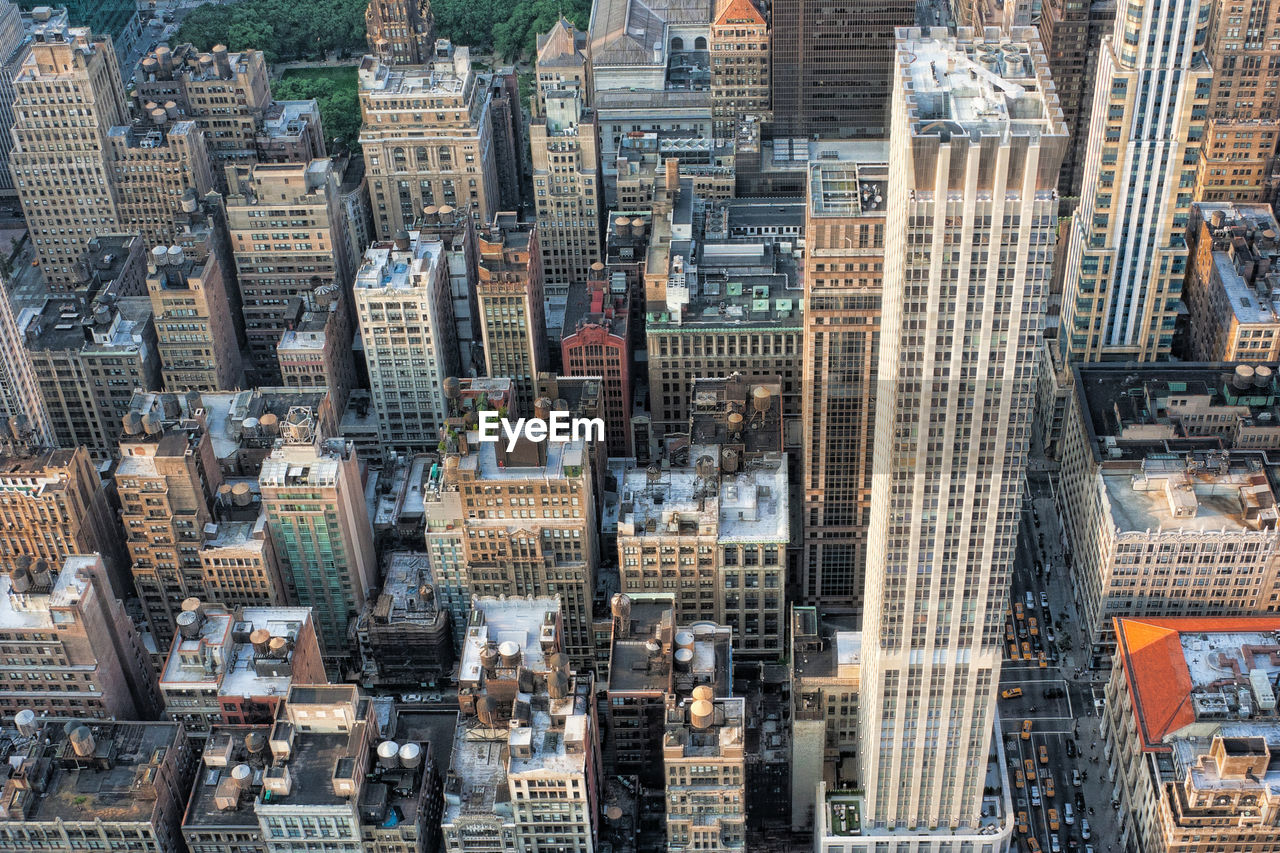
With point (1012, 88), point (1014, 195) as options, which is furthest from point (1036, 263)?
point (1012, 88)

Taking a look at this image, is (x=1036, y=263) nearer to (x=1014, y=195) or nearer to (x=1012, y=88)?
(x=1014, y=195)

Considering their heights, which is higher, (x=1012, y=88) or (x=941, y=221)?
(x=1012, y=88)

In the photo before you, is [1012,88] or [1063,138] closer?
[1063,138]

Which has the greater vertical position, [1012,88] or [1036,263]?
[1012,88]
